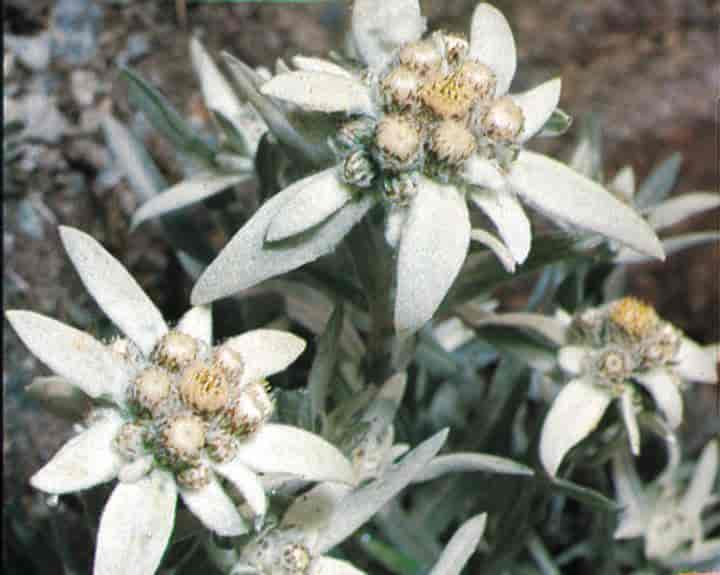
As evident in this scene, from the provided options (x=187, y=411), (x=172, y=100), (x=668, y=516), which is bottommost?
(x=668, y=516)

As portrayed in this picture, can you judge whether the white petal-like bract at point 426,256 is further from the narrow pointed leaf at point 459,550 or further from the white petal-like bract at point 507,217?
the narrow pointed leaf at point 459,550

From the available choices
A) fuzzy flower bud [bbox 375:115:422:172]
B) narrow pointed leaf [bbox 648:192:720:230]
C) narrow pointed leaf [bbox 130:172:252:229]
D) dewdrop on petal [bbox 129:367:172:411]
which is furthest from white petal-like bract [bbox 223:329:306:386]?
narrow pointed leaf [bbox 648:192:720:230]

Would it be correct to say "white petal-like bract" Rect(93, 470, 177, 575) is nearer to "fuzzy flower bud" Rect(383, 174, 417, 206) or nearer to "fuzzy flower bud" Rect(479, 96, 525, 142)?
"fuzzy flower bud" Rect(383, 174, 417, 206)

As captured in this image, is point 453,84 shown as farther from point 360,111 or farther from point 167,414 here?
point 167,414

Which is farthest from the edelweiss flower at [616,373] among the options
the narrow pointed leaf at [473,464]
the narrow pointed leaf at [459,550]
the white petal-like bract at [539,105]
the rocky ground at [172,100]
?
the rocky ground at [172,100]

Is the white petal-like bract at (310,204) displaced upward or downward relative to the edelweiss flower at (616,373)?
upward

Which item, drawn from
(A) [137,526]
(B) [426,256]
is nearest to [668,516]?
(B) [426,256]

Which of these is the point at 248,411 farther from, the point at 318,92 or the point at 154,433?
the point at 318,92

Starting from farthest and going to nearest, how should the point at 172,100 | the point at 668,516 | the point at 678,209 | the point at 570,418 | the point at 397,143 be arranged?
→ the point at 172,100, the point at 668,516, the point at 678,209, the point at 570,418, the point at 397,143
